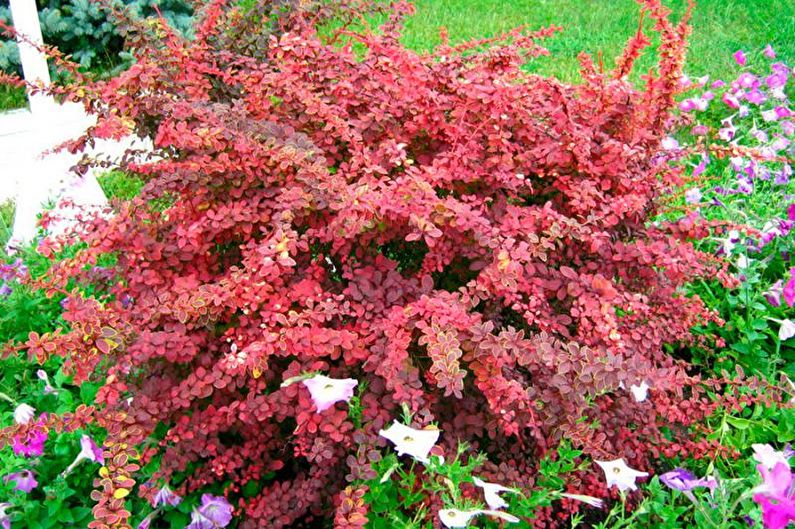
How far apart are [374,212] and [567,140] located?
0.61 m

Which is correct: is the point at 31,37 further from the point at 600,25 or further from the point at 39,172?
the point at 600,25

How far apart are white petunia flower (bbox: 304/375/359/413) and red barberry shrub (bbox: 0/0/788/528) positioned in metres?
0.07

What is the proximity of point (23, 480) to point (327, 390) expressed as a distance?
3.18 ft

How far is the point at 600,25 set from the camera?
20.5 ft

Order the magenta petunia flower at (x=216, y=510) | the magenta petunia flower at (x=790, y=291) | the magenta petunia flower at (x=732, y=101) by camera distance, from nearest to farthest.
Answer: the magenta petunia flower at (x=216, y=510) < the magenta petunia flower at (x=790, y=291) < the magenta petunia flower at (x=732, y=101)

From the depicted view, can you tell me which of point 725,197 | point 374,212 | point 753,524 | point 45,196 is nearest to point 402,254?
point 374,212

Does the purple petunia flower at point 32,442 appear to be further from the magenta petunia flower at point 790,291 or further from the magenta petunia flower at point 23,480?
the magenta petunia flower at point 790,291

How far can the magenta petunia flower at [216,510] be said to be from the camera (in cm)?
196

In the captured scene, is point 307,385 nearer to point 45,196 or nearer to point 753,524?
point 753,524

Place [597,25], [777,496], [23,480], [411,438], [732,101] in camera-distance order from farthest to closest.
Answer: [597,25] → [732,101] → [23,480] → [411,438] → [777,496]

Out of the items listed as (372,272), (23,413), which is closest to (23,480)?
(23,413)

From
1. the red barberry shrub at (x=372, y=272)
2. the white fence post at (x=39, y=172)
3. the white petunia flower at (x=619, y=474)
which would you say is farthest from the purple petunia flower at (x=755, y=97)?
the white fence post at (x=39, y=172)

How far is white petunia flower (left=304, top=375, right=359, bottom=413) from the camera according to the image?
1677mm

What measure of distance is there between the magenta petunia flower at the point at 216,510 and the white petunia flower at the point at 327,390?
0.49 meters
